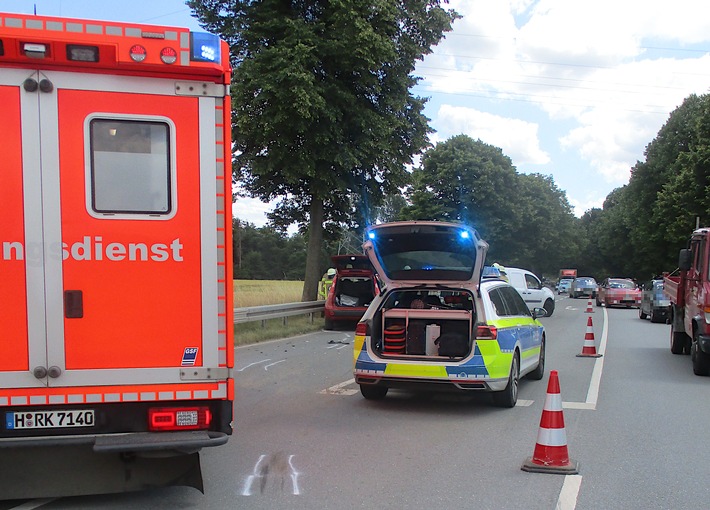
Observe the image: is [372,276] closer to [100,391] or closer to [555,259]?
[100,391]

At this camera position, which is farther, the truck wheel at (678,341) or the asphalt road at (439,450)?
the truck wheel at (678,341)

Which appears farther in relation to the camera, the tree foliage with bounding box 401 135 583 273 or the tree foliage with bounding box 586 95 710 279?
the tree foliage with bounding box 401 135 583 273

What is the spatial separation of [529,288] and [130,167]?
21.3 metres

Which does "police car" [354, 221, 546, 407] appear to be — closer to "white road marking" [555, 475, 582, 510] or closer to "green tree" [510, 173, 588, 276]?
"white road marking" [555, 475, 582, 510]

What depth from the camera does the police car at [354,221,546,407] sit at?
314 inches

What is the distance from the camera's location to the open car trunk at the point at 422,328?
859 centimetres

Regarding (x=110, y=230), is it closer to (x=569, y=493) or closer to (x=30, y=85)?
(x=30, y=85)

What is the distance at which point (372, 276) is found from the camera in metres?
18.9

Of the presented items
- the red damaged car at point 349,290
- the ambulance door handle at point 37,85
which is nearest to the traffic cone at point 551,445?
the ambulance door handle at point 37,85

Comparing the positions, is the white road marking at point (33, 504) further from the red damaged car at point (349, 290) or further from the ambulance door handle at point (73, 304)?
the red damaged car at point (349, 290)

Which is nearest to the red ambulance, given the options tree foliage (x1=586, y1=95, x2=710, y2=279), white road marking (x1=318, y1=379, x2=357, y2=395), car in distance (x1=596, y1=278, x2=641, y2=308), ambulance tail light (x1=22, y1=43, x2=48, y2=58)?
ambulance tail light (x1=22, y1=43, x2=48, y2=58)

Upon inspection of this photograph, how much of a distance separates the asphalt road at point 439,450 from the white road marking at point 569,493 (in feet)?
0.05

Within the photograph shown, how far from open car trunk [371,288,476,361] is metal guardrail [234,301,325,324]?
7.92m

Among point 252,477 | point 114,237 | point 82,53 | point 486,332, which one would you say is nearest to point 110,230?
point 114,237
